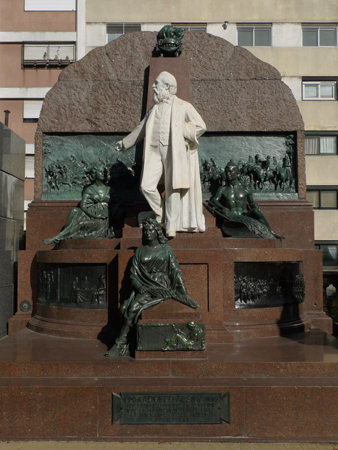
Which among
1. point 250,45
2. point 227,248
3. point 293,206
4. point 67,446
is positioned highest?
point 250,45

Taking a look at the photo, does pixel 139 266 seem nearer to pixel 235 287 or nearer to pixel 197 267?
pixel 197 267

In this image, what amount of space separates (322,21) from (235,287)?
82.8ft

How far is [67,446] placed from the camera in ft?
17.9

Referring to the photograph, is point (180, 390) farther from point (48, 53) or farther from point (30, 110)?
point (48, 53)

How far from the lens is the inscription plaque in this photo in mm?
5621

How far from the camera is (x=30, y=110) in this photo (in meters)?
28.2

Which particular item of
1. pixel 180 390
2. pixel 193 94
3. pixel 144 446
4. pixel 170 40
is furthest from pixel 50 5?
pixel 144 446

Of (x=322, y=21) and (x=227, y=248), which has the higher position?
(x=322, y=21)

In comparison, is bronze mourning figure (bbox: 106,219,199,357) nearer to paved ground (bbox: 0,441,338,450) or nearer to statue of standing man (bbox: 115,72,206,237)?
statue of standing man (bbox: 115,72,206,237)

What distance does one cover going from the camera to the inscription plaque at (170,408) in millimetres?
5621

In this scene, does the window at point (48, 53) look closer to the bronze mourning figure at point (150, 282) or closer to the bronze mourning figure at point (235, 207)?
the bronze mourning figure at point (235, 207)

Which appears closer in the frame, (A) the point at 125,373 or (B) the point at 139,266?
(A) the point at 125,373

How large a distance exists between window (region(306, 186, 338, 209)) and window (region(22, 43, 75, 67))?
15.4 meters

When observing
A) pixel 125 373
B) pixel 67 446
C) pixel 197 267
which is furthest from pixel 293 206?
pixel 67 446
